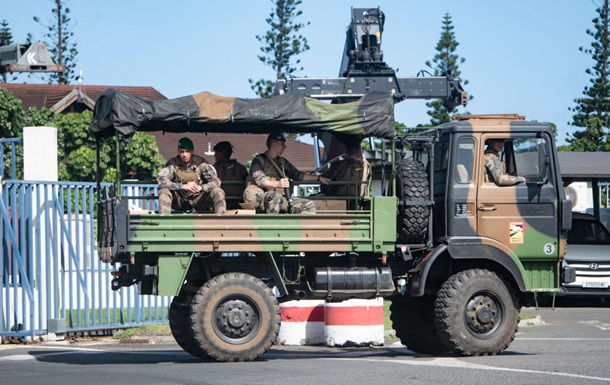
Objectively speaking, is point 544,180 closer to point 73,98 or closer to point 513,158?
point 513,158

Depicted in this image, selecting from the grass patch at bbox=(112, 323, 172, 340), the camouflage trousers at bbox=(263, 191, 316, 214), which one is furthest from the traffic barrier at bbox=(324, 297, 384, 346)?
the grass patch at bbox=(112, 323, 172, 340)

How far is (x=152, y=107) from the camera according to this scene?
45.5 ft

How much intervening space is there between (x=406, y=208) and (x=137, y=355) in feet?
13.1

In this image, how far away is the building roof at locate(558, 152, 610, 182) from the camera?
84.6ft

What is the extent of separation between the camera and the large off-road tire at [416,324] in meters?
15.4

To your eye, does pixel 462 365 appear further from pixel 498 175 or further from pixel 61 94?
pixel 61 94

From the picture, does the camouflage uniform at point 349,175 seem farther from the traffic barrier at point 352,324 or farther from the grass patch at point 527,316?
the grass patch at point 527,316

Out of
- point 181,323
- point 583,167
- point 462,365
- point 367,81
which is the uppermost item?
point 367,81

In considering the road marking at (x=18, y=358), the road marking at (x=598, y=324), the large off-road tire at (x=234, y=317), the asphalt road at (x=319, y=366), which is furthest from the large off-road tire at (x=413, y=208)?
the road marking at (x=598, y=324)

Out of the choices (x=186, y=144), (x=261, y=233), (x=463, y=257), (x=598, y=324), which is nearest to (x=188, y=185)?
(x=186, y=144)

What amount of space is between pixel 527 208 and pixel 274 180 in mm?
3064

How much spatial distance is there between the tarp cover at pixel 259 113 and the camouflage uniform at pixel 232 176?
106 cm

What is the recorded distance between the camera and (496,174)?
14.6 m

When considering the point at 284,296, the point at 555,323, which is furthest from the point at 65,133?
the point at 284,296
